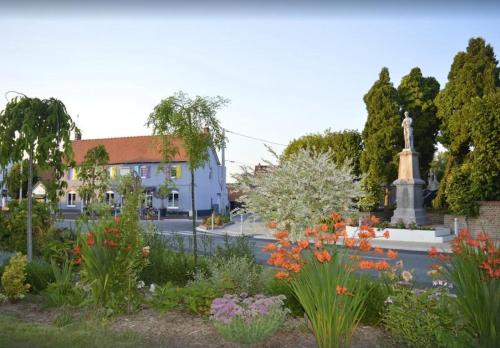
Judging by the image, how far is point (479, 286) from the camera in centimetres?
401

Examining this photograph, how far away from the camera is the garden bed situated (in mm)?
4672

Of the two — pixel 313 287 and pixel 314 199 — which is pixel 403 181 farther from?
pixel 313 287

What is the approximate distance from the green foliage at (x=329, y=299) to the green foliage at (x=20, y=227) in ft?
30.5

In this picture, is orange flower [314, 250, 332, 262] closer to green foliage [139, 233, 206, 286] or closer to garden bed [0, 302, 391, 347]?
garden bed [0, 302, 391, 347]

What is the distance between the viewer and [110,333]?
489 cm

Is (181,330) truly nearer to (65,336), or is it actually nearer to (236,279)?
(65,336)

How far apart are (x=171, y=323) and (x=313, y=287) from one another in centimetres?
199

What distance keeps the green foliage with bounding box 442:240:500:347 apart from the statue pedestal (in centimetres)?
1893

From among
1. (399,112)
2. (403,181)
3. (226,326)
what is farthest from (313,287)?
(399,112)

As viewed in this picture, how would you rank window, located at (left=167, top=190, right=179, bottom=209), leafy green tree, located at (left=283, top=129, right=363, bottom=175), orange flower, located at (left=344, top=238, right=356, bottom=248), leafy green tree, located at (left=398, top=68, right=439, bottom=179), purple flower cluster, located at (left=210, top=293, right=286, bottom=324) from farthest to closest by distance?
window, located at (left=167, top=190, right=179, bottom=209) < leafy green tree, located at (left=283, top=129, right=363, bottom=175) < leafy green tree, located at (left=398, top=68, right=439, bottom=179) < purple flower cluster, located at (left=210, top=293, right=286, bottom=324) < orange flower, located at (left=344, top=238, right=356, bottom=248)

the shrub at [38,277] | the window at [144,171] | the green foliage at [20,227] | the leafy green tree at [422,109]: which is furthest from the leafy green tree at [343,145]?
the shrub at [38,277]

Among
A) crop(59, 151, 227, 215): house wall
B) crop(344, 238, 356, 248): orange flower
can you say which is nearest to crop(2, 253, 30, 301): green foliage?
crop(344, 238, 356, 248): orange flower

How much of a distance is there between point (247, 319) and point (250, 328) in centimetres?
14

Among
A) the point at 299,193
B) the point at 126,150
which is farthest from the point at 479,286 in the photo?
the point at 126,150
